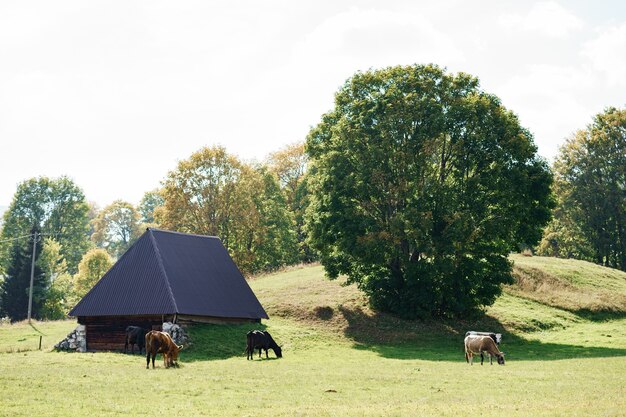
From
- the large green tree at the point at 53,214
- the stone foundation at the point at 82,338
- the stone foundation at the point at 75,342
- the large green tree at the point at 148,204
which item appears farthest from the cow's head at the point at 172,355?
the large green tree at the point at 148,204

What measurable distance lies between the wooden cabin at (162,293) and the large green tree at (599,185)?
45999 mm

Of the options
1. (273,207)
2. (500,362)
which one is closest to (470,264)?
(500,362)

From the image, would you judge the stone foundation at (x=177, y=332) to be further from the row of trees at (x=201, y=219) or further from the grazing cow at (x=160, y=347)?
the row of trees at (x=201, y=219)

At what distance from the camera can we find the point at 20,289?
72438 mm

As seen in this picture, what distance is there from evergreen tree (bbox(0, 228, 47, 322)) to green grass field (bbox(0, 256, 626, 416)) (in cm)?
1844

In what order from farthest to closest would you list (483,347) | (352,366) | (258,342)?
(258,342), (483,347), (352,366)

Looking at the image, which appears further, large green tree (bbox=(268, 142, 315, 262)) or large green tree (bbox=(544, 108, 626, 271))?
large green tree (bbox=(268, 142, 315, 262))

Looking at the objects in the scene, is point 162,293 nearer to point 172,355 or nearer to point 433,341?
point 172,355

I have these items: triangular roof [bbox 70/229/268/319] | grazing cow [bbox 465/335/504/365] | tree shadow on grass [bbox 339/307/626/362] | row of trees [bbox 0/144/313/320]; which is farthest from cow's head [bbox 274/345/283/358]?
row of trees [bbox 0/144/313/320]

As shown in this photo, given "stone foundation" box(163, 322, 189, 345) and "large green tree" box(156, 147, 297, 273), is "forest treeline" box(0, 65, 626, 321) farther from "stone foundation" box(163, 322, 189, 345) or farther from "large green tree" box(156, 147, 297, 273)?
"large green tree" box(156, 147, 297, 273)

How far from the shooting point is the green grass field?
17.3 metres

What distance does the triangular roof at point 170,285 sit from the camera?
39344 mm

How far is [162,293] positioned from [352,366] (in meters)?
13.8

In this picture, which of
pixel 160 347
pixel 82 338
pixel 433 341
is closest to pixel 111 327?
pixel 82 338
